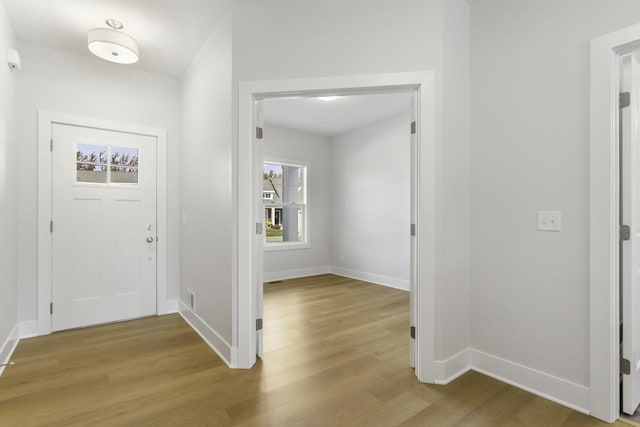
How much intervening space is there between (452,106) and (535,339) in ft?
5.64

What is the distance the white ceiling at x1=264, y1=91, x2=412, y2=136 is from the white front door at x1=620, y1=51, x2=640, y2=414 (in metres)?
2.51

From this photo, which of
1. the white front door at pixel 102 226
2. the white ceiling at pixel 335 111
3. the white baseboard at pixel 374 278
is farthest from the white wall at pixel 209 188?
the white baseboard at pixel 374 278

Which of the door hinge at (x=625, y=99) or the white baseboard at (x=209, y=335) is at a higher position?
the door hinge at (x=625, y=99)

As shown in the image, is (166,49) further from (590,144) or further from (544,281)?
(544,281)

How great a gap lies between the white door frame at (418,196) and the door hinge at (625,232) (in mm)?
996

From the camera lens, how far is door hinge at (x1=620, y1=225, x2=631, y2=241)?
1755 millimetres

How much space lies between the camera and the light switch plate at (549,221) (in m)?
1.95

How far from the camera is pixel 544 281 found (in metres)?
2.02

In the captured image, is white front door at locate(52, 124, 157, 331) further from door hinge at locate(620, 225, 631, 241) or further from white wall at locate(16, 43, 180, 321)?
door hinge at locate(620, 225, 631, 241)

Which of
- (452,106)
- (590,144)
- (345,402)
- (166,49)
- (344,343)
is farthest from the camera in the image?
(166,49)

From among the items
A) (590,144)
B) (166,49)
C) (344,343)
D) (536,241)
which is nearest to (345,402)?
(344,343)

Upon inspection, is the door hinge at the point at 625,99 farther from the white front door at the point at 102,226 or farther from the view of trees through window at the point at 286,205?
the view of trees through window at the point at 286,205

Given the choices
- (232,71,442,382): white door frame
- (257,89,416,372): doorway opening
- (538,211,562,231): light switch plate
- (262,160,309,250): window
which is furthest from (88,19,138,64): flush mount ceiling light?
(538,211,562,231): light switch plate

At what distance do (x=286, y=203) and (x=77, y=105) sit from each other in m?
3.58
